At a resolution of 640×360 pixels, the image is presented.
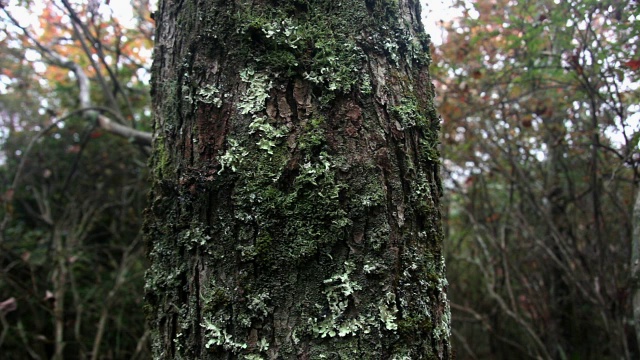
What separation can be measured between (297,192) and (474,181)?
11.8 feet

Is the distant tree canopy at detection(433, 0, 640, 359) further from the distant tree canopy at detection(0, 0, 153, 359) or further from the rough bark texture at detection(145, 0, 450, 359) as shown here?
the distant tree canopy at detection(0, 0, 153, 359)

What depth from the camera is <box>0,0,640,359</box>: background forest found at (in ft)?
9.30

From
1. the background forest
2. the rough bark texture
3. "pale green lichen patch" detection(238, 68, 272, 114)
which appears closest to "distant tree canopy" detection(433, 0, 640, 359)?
the background forest

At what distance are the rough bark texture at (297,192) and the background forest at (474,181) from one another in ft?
5.61

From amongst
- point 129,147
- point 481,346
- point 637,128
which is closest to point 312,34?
point 637,128

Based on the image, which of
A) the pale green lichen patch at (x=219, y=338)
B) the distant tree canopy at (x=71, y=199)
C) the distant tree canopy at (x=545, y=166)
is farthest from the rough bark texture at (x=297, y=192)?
the distant tree canopy at (x=71, y=199)

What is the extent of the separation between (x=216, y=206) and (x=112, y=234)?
167 inches

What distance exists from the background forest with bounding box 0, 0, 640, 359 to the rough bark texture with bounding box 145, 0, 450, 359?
171 centimetres

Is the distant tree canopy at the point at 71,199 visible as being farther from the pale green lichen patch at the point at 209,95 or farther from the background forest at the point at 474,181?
the pale green lichen patch at the point at 209,95

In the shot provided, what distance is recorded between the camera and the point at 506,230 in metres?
4.47

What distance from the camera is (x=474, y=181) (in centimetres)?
431

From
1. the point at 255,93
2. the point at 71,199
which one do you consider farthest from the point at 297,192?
the point at 71,199

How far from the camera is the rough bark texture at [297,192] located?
99 centimetres

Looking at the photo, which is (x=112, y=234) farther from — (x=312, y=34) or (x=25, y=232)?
(x=312, y=34)
